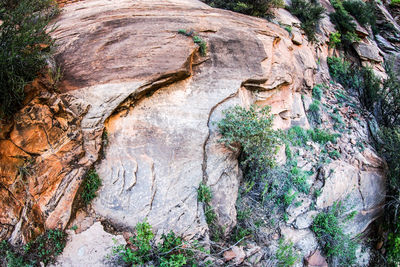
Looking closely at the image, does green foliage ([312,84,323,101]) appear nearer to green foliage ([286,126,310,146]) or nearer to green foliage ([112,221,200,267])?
green foliage ([286,126,310,146])

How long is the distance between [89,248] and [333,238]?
437 cm

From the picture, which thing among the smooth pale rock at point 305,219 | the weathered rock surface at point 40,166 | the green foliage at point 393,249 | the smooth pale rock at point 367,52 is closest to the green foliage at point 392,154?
the green foliage at point 393,249

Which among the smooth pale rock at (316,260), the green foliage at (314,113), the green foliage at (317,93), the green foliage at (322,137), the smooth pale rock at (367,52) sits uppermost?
the smooth pale rock at (367,52)

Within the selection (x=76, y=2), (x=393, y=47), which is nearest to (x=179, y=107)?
(x=76, y=2)

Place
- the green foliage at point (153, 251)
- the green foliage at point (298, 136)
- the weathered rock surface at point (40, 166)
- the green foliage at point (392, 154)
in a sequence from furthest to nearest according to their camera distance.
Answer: the green foliage at point (298, 136) → the green foliage at point (392, 154) → the weathered rock surface at point (40, 166) → the green foliage at point (153, 251)

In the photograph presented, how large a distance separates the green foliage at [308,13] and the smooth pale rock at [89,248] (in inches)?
353

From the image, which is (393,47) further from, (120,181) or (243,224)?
(120,181)

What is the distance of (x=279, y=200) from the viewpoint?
4.77m

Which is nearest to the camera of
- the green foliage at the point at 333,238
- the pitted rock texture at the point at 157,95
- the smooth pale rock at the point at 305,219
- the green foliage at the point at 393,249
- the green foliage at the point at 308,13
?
the pitted rock texture at the point at 157,95

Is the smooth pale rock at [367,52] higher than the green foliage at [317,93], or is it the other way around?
the smooth pale rock at [367,52]

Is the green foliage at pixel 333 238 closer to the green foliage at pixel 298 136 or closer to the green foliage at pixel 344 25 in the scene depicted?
the green foliage at pixel 298 136

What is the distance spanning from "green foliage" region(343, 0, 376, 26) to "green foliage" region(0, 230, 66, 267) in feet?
44.7

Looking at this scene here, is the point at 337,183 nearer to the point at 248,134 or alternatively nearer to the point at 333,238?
the point at 333,238

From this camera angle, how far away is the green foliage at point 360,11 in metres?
10.5
